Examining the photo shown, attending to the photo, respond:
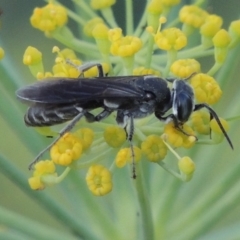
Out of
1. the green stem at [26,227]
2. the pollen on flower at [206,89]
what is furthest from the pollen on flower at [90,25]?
the green stem at [26,227]

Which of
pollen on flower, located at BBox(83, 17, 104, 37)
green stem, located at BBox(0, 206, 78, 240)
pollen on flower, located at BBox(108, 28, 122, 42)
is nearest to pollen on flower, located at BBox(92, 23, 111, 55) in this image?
pollen on flower, located at BBox(108, 28, 122, 42)

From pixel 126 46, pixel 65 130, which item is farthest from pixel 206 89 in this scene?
pixel 65 130

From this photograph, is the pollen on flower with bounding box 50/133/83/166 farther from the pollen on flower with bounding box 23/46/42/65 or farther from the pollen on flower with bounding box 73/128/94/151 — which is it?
the pollen on flower with bounding box 23/46/42/65

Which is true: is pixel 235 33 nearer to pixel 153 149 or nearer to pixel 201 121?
pixel 201 121

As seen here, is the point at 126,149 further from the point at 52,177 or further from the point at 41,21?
the point at 41,21

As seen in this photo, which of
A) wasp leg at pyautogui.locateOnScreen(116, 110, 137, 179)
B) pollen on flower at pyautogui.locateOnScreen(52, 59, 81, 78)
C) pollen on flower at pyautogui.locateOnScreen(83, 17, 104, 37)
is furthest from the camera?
pollen on flower at pyautogui.locateOnScreen(83, 17, 104, 37)

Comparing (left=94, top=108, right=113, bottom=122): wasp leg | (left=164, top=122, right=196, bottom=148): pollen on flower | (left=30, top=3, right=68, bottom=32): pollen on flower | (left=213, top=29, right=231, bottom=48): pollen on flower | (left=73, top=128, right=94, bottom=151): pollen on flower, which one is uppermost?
(left=30, top=3, right=68, bottom=32): pollen on flower
